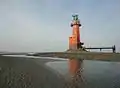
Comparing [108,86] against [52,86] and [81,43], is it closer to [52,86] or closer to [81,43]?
[52,86]

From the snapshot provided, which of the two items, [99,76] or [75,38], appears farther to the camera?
[75,38]

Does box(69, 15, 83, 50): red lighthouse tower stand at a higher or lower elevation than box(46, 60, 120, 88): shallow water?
higher

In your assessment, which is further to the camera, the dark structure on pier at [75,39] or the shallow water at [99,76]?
the dark structure on pier at [75,39]

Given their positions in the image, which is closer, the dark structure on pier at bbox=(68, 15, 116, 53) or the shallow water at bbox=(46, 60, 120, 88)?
the shallow water at bbox=(46, 60, 120, 88)

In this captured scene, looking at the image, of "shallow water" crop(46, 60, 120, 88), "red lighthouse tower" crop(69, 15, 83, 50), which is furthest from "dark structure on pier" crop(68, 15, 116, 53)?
"shallow water" crop(46, 60, 120, 88)

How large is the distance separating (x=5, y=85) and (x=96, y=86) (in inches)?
178

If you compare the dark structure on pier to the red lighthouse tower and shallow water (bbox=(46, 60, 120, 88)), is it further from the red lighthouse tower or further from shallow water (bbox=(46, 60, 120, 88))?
shallow water (bbox=(46, 60, 120, 88))

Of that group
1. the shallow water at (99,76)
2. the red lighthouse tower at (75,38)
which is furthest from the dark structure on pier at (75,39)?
the shallow water at (99,76)

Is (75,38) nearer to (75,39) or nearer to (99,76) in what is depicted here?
(75,39)

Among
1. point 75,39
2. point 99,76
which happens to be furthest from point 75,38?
point 99,76

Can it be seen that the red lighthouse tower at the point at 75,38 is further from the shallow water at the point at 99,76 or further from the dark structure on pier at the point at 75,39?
the shallow water at the point at 99,76

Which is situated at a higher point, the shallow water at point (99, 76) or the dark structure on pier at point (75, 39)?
the dark structure on pier at point (75, 39)

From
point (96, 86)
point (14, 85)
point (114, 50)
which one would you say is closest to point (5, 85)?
point (14, 85)

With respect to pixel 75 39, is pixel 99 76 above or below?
below
